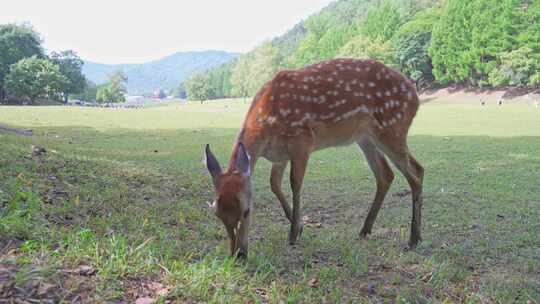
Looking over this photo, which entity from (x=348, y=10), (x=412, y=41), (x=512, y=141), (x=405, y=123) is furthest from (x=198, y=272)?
(x=348, y=10)

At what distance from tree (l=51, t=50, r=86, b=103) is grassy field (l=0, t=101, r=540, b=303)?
69431 mm

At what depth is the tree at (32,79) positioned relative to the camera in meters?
60.5

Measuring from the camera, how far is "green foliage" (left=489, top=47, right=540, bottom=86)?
51156mm

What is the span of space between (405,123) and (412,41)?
69.5m

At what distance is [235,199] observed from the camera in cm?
366

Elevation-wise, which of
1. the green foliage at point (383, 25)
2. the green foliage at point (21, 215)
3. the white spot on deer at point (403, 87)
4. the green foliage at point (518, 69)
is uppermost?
the green foliage at point (383, 25)

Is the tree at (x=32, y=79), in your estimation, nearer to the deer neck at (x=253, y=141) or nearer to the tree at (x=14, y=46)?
the tree at (x=14, y=46)

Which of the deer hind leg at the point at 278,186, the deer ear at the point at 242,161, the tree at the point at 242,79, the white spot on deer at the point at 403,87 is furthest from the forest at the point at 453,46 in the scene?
the deer ear at the point at 242,161

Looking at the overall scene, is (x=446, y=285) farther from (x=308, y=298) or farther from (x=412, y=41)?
(x=412, y=41)

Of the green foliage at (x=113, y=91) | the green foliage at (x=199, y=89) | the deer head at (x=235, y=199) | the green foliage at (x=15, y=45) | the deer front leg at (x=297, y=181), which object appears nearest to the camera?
the deer head at (x=235, y=199)

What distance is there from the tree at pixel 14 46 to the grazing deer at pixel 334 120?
224 feet

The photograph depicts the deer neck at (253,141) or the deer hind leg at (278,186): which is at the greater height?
the deer neck at (253,141)

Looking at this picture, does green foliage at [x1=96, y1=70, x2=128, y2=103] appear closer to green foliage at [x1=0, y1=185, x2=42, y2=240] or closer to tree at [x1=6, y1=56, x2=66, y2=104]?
tree at [x1=6, y1=56, x2=66, y2=104]

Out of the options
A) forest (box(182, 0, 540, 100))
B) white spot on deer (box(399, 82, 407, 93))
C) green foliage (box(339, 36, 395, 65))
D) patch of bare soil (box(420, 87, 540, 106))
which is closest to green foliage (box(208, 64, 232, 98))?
forest (box(182, 0, 540, 100))
